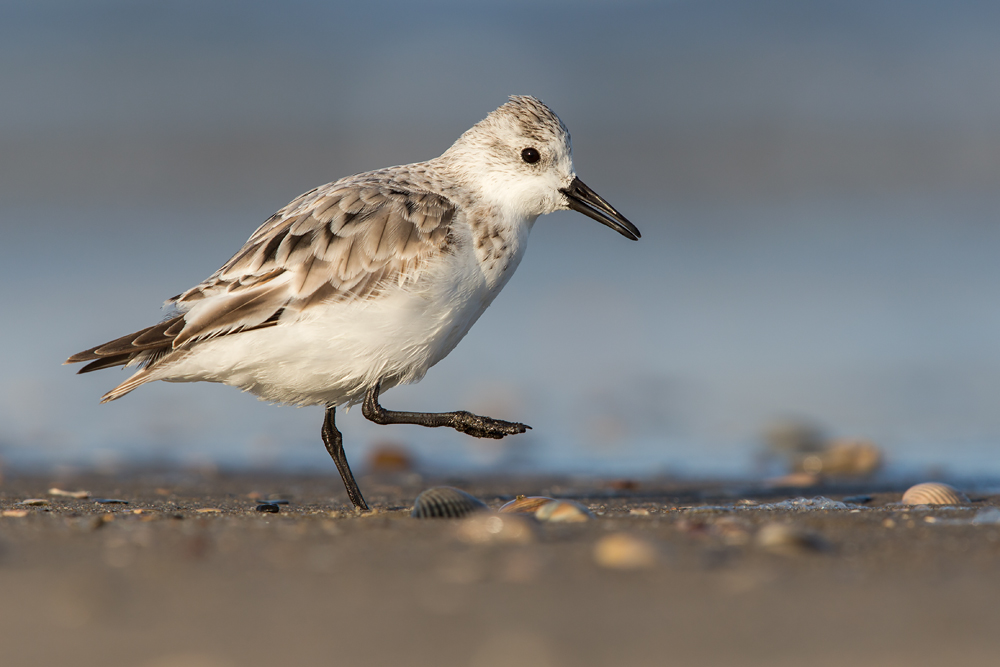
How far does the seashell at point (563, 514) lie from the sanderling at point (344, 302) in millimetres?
1072

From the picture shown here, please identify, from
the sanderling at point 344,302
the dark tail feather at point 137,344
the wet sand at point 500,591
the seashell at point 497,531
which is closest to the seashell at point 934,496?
the wet sand at point 500,591

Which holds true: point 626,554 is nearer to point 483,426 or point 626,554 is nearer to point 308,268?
point 483,426

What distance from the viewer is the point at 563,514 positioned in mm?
4039

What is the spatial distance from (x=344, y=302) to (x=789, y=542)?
2.38 metres

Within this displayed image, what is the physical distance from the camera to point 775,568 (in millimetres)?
3045

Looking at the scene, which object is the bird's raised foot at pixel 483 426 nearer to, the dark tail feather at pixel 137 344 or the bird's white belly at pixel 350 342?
the bird's white belly at pixel 350 342

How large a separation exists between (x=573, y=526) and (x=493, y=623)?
4.16ft

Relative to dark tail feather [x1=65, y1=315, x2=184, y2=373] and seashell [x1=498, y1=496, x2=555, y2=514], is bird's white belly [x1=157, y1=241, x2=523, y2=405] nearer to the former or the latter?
dark tail feather [x1=65, y1=315, x2=184, y2=373]

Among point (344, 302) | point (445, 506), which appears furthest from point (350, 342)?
point (445, 506)

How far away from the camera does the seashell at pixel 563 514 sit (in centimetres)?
401

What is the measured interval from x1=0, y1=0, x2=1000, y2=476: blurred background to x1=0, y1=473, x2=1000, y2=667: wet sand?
332 cm

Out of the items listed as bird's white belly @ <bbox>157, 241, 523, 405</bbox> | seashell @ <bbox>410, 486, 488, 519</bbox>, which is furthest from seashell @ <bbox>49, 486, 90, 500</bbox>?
seashell @ <bbox>410, 486, 488, 519</bbox>

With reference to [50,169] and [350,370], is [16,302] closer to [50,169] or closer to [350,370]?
[350,370]

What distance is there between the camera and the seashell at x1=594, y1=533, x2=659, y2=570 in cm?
307
